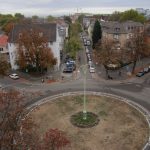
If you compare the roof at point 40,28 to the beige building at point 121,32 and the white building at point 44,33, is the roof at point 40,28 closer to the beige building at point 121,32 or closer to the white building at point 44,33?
the white building at point 44,33

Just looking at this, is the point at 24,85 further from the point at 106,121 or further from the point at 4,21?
the point at 4,21

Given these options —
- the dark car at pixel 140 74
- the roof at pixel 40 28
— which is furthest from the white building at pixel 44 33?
the dark car at pixel 140 74

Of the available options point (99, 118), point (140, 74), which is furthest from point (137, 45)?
point (99, 118)

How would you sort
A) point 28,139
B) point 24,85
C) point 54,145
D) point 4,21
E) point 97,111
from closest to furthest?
point 54,145
point 28,139
point 97,111
point 24,85
point 4,21

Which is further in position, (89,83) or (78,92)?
(89,83)

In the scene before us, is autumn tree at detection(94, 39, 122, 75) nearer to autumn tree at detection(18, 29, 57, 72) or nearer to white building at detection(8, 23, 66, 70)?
autumn tree at detection(18, 29, 57, 72)

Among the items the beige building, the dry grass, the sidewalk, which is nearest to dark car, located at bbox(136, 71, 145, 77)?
the sidewalk

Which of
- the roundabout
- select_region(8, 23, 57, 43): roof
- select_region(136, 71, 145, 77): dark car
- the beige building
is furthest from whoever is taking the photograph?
the beige building

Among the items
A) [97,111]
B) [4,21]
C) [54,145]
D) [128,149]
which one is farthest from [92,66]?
[4,21]
